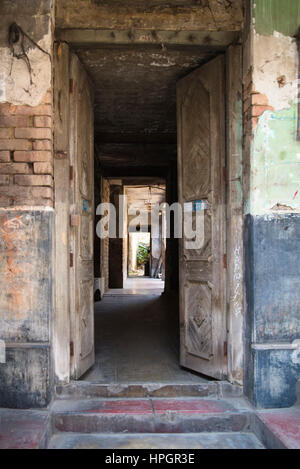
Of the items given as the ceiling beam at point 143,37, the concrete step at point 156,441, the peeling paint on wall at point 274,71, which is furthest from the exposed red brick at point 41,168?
the concrete step at point 156,441

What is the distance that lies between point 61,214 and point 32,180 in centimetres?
37

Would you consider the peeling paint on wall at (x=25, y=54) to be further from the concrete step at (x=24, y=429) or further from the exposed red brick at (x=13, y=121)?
the concrete step at (x=24, y=429)

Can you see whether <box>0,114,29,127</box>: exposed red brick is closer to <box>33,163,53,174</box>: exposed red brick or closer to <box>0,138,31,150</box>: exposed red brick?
<box>0,138,31,150</box>: exposed red brick

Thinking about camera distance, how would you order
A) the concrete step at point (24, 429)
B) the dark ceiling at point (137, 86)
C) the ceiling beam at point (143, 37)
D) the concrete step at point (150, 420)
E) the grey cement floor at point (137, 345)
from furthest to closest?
the dark ceiling at point (137, 86) < the grey cement floor at point (137, 345) < the ceiling beam at point (143, 37) < the concrete step at point (150, 420) < the concrete step at point (24, 429)

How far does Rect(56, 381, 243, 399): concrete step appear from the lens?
312cm

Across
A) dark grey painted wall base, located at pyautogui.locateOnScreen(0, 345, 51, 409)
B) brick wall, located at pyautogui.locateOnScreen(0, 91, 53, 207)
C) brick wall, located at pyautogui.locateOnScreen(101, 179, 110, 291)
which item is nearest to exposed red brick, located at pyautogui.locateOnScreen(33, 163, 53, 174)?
brick wall, located at pyautogui.locateOnScreen(0, 91, 53, 207)

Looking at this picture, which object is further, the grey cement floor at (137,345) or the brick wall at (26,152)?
the grey cement floor at (137,345)

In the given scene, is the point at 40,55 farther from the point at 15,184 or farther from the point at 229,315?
the point at 229,315

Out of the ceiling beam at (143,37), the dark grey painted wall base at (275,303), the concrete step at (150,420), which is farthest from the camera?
the ceiling beam at (143,37)

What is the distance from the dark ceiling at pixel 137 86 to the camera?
356cm

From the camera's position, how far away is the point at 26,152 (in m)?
3.00

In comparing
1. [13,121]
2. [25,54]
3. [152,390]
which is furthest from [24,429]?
[25,54]

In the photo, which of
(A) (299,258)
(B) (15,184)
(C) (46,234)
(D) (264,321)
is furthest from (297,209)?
(B) (15,184)

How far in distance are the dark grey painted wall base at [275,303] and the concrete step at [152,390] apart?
0.74 feet
